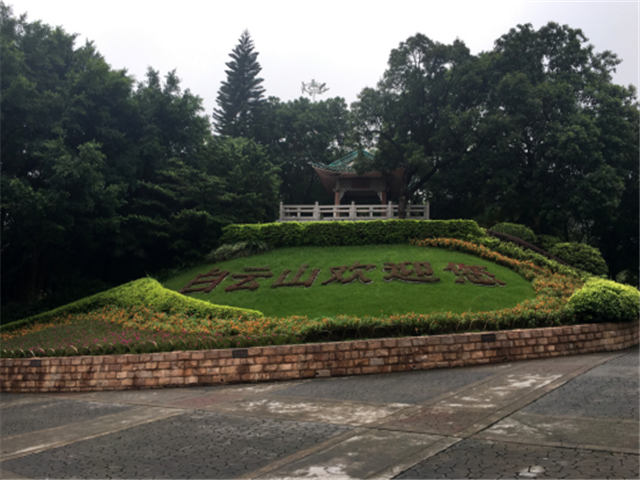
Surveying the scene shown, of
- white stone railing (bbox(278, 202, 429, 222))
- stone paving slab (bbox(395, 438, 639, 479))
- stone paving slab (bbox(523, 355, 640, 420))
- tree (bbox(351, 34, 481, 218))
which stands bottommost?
stone paving slab (bbox(395, 438, 639, 479))

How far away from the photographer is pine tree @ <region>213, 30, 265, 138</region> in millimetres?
42531

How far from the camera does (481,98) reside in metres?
27.5

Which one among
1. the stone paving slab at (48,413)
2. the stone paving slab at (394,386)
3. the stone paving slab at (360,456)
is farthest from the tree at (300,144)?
the stone paving slab at (360,456)

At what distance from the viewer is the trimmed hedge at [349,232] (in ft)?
63.2

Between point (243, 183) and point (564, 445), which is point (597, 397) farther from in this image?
point (243, 183)

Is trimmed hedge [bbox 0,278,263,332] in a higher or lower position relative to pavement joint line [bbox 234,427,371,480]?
higher

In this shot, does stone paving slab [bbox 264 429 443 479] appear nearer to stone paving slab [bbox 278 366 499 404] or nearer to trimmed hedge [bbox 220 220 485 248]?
stone paving slab [bbox 278 366 499 404]

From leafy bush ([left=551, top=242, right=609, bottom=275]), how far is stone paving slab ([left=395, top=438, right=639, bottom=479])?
55.9 feet

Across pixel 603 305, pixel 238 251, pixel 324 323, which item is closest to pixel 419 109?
pixel 238 251

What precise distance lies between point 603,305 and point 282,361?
277 inches

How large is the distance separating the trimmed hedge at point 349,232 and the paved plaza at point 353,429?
11.1 meters

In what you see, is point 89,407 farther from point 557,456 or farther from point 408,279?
point 408,279

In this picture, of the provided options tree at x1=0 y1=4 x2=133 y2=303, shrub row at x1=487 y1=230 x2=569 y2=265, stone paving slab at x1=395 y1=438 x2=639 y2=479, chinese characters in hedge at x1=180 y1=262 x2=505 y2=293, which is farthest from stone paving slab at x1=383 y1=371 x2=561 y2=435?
tree at x1=0 y1=4 x2=133 y2=303

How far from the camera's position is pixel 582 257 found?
19.5 meters
